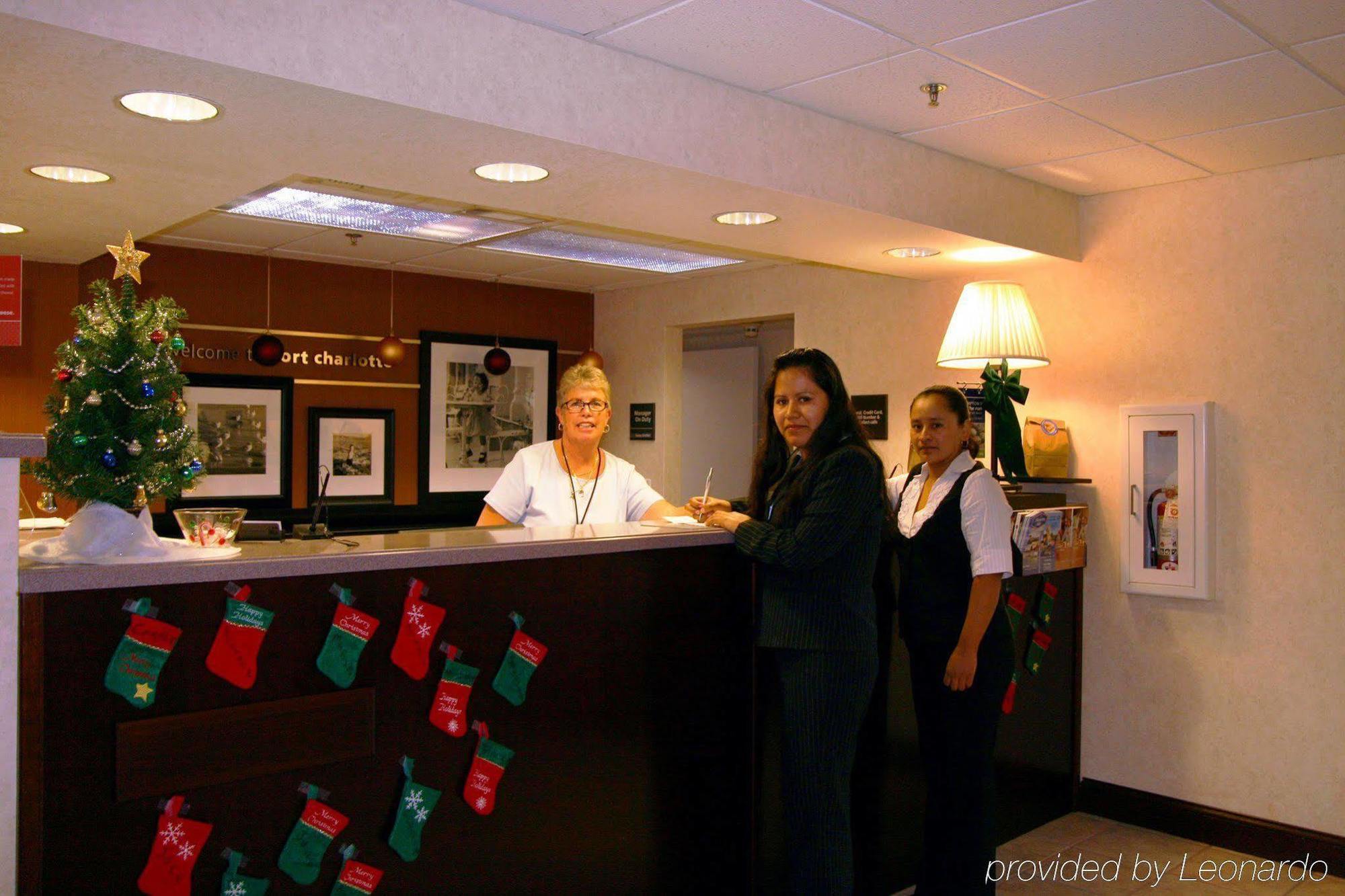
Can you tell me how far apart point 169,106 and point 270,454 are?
3.68 meters

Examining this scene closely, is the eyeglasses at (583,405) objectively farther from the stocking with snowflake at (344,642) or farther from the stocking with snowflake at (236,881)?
the stocking with snowflake at (236,881)

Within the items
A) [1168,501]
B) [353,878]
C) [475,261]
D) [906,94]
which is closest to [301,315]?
[475,261]

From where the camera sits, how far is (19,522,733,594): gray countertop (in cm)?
204

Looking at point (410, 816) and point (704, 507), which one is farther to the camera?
point (704, 507)

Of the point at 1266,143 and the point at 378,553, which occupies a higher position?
the point at 1266,143

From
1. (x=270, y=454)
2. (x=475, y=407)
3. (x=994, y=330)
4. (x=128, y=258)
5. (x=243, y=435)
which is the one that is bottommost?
(x=270, y=454)

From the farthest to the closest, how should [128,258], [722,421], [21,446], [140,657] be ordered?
1. [722,421]
2. [128,258]
3. [140,657]
4. [21,446]

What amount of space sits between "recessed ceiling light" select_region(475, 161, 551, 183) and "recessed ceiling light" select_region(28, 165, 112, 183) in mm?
1142

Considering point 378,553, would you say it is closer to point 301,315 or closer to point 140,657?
point 140,657

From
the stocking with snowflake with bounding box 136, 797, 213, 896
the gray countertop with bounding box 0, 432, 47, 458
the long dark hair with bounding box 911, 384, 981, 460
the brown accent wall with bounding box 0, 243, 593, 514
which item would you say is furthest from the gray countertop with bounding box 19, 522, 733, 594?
the brown accent wall with bounding box 0, 243, 593, 514

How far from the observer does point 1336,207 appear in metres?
4.02

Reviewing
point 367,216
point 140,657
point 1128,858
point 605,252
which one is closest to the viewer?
point 140,657

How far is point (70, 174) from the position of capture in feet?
10.7

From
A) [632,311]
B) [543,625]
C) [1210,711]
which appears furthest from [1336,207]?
[632,311]
